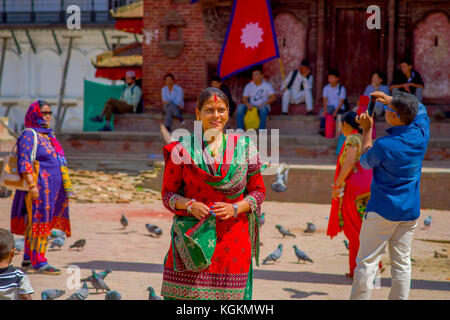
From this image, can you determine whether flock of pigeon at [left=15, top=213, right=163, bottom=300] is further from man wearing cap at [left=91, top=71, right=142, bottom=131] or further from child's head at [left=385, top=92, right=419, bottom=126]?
man wearing cap at [left=91, top=71, right=142, bottom=131]

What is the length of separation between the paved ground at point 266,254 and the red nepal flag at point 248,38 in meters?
6.12

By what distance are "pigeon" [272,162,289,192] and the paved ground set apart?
2.32 ft

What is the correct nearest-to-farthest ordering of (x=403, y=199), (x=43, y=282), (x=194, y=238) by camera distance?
(x=194, y=238) → (x=403, y=199) → (x=43, y=282)

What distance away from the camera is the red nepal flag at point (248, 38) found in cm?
1714

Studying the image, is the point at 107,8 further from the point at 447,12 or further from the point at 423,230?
the point at 423,230

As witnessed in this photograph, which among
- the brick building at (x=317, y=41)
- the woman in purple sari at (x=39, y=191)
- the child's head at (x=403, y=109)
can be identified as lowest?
the woman in purple sari at (x=39, y=191)

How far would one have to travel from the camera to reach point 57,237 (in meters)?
8.66

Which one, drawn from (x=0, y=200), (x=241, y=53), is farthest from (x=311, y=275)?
(x=241, y=53)

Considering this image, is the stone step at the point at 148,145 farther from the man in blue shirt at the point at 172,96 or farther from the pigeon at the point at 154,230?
the pigeon at the point at 154,230

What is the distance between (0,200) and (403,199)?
33.4 ft

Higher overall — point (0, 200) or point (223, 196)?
point (223, 196)

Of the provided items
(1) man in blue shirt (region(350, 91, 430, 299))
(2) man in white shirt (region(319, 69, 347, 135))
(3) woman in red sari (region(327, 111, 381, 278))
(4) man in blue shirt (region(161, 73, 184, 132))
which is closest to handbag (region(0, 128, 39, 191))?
(3) woman in red sari (region(327, 111, 381, 278))

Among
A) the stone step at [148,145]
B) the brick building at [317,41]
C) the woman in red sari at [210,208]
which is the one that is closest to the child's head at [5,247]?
the woman in red sari at [210,208]

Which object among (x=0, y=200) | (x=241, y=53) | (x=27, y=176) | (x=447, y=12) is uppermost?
(x=447, y=12)
